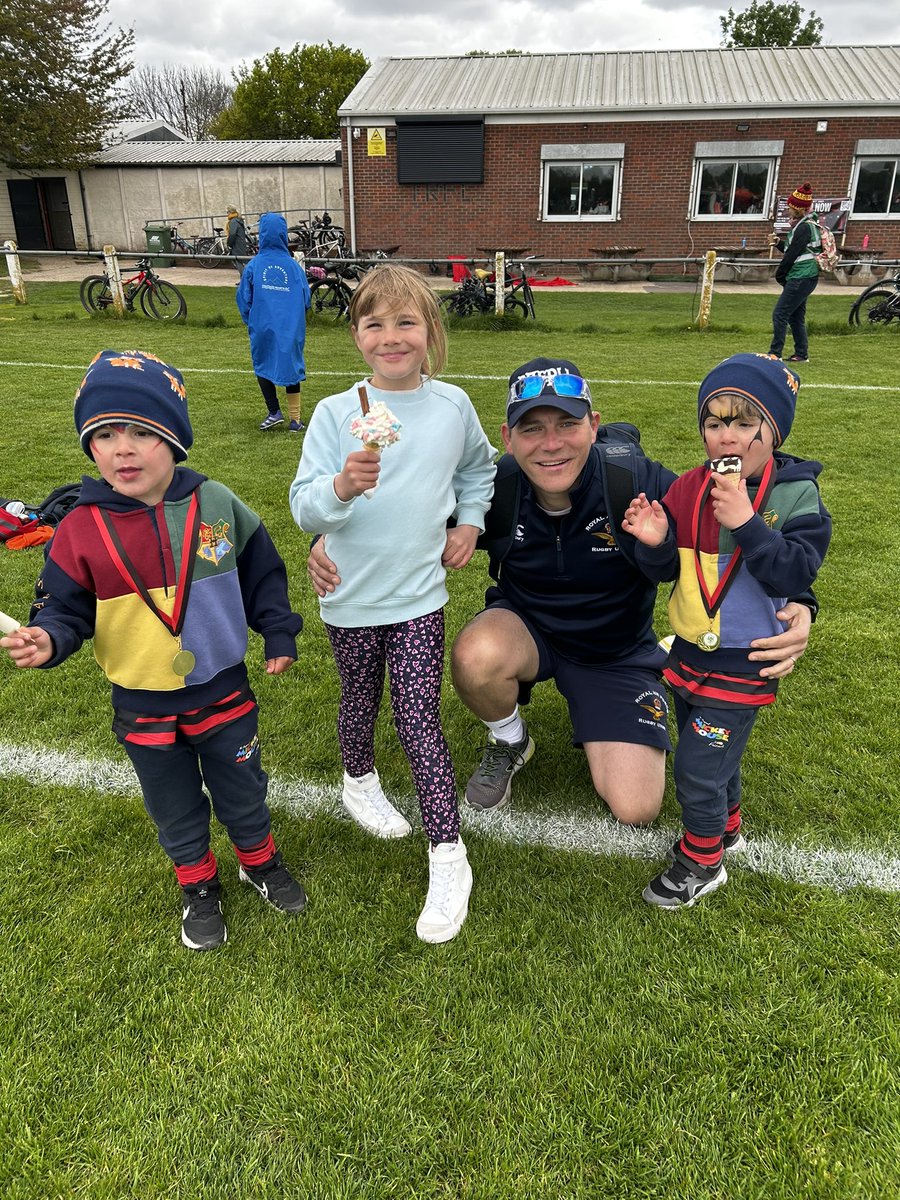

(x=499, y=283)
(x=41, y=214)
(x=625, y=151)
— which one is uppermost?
(x=625, y=151)

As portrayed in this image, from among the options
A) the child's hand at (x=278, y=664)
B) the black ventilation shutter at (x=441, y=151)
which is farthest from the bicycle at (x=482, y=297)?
the child's hand at (x=278, y=664)

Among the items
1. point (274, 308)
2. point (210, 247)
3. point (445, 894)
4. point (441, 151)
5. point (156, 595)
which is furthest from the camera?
point (210, 247)

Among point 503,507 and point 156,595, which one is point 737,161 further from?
point 156,595

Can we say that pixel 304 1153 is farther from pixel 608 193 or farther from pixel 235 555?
pixel 608 193

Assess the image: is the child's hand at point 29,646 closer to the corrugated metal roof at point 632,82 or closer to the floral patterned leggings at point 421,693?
the floral patterned leggings at point 421,693

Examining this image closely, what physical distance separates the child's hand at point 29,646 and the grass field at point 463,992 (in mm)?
917

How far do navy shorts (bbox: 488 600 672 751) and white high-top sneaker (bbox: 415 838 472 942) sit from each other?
0.67 meters

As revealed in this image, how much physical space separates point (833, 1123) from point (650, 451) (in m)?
5.40

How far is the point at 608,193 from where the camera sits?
850 inches

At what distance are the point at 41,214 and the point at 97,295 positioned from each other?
66.5ft

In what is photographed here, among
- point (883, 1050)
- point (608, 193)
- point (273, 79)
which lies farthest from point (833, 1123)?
point (273, 79)

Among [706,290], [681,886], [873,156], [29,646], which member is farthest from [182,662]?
Result: [873,156]

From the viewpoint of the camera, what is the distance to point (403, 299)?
2.13m

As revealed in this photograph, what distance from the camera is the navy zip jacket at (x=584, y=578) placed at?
8.31 feet
